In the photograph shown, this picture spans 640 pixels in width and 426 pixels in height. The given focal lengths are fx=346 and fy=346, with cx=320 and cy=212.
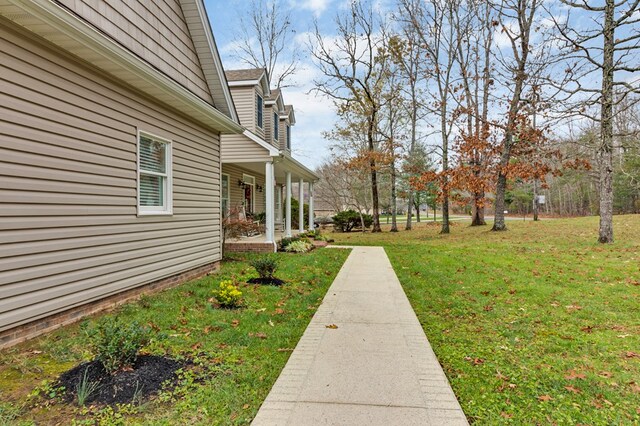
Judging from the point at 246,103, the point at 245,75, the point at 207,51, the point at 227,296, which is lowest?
the point at 227,296

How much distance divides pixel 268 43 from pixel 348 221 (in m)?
13.2

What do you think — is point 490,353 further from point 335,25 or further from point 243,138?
point 335,25

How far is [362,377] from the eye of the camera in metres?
3.05

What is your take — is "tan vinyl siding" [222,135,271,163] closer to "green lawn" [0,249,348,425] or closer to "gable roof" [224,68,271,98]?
"gable roof" [224,68,271,98]

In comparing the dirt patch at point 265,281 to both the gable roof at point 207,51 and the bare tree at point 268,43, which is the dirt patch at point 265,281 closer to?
the gable roof at point 207,51

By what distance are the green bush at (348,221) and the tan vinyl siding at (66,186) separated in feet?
62.9

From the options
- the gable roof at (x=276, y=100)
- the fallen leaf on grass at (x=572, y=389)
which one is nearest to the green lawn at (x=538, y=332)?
the fallen leaf on grass at (x=572, y=389)

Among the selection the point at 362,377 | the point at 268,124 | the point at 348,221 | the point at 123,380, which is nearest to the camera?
the point at 123,380

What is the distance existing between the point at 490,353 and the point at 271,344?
233 centimetres

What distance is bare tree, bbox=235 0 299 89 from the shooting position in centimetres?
2244

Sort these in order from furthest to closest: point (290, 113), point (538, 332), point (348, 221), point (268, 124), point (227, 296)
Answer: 1. point (348, 221)
2. point (290, 113)
3. point (268, 124)
4. point (227, 296)
5. point (538, 332)

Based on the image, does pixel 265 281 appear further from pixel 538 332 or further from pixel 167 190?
pixel 538 332

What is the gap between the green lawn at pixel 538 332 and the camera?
268cm

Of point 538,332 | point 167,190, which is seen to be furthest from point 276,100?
point 538,332
